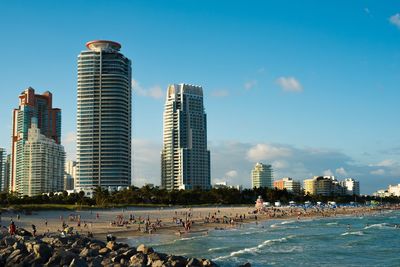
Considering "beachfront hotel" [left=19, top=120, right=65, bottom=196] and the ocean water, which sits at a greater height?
"beachfront hotel" [left=19, top=120, right=65, bottom=196]

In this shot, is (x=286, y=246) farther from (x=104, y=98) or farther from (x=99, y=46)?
(x=99, y=46)

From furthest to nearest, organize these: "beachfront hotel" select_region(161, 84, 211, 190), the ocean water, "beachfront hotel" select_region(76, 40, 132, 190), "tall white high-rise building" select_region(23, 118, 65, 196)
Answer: "beachfront hotel" select_region(161, 84, 211, 190) < "tall white high-rise building" select_region(23, 118, 65, 196) < "beachfront hotel" select_region(76, 40, 132, 190) < the ocean water

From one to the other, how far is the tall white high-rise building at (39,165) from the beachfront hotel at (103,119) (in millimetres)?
29712

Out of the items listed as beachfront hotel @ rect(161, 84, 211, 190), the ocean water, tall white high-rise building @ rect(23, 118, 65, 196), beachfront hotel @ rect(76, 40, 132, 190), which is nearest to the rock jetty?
the ocean water

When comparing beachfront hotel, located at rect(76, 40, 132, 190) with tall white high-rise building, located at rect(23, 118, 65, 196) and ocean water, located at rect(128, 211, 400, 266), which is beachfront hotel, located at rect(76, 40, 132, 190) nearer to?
tall white high-rise building, located at rect(23, 118, 65, 196)

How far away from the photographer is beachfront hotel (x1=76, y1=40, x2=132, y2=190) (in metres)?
158

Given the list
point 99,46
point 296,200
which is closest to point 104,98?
point 99,46

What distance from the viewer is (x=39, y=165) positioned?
181 metres

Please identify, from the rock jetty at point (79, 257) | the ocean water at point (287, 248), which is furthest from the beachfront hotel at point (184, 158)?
the rock jetty at point (79, 257)

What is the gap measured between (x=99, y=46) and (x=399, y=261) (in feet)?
481

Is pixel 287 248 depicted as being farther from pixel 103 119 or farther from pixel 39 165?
pixel 39 165

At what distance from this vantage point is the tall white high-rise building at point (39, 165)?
182 metres

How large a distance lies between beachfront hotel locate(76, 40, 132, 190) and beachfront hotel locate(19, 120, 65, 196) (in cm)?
2971

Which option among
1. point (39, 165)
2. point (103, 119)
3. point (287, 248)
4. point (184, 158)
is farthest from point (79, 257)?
point (184, 158)
